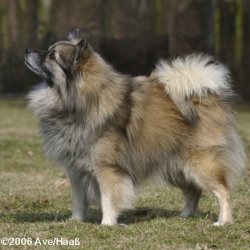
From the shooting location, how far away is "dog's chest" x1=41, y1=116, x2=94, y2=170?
644 centimetres

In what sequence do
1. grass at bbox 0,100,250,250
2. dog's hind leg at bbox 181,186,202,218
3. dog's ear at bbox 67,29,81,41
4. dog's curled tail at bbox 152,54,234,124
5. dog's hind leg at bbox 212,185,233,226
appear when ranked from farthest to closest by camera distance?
dog's hind leg at bbox 181,186,202,218 < dog's ear at bbox 67,29,81,41 < dog's curled tail at bbox 152,54,234,124 < dog's hind leg at bbox 212,185,233,226 < grass at bbox 0,100,250,250

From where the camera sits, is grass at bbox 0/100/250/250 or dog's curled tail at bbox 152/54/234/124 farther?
dog's curled tail at bbox 152/54/234/124

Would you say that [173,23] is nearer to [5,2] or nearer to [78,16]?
[78,16]

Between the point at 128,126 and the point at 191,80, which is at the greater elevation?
the point at 191,80

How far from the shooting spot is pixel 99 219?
7.00 metres

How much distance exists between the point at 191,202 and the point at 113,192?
1.05 metres

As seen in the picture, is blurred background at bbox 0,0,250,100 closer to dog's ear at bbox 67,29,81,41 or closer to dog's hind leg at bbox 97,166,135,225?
dog's ear at bbox 67,29,81,41

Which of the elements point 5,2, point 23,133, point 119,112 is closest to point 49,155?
point 119,112

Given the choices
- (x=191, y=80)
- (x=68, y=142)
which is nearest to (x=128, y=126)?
(x=68, y=142)

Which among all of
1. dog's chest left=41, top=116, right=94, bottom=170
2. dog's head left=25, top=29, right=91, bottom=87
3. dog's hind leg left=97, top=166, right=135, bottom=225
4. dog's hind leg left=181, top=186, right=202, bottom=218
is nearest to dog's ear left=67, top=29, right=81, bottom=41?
dog's head left=25, top=29, right=91, bottom=87

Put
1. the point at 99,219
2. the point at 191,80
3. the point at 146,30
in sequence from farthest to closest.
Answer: the point at 146,30
the point at 99,219
the point at 191,80

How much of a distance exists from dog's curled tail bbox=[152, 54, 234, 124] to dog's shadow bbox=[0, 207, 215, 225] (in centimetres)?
107

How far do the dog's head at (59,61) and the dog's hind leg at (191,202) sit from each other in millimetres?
1702

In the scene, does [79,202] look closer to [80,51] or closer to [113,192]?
[113,192]
